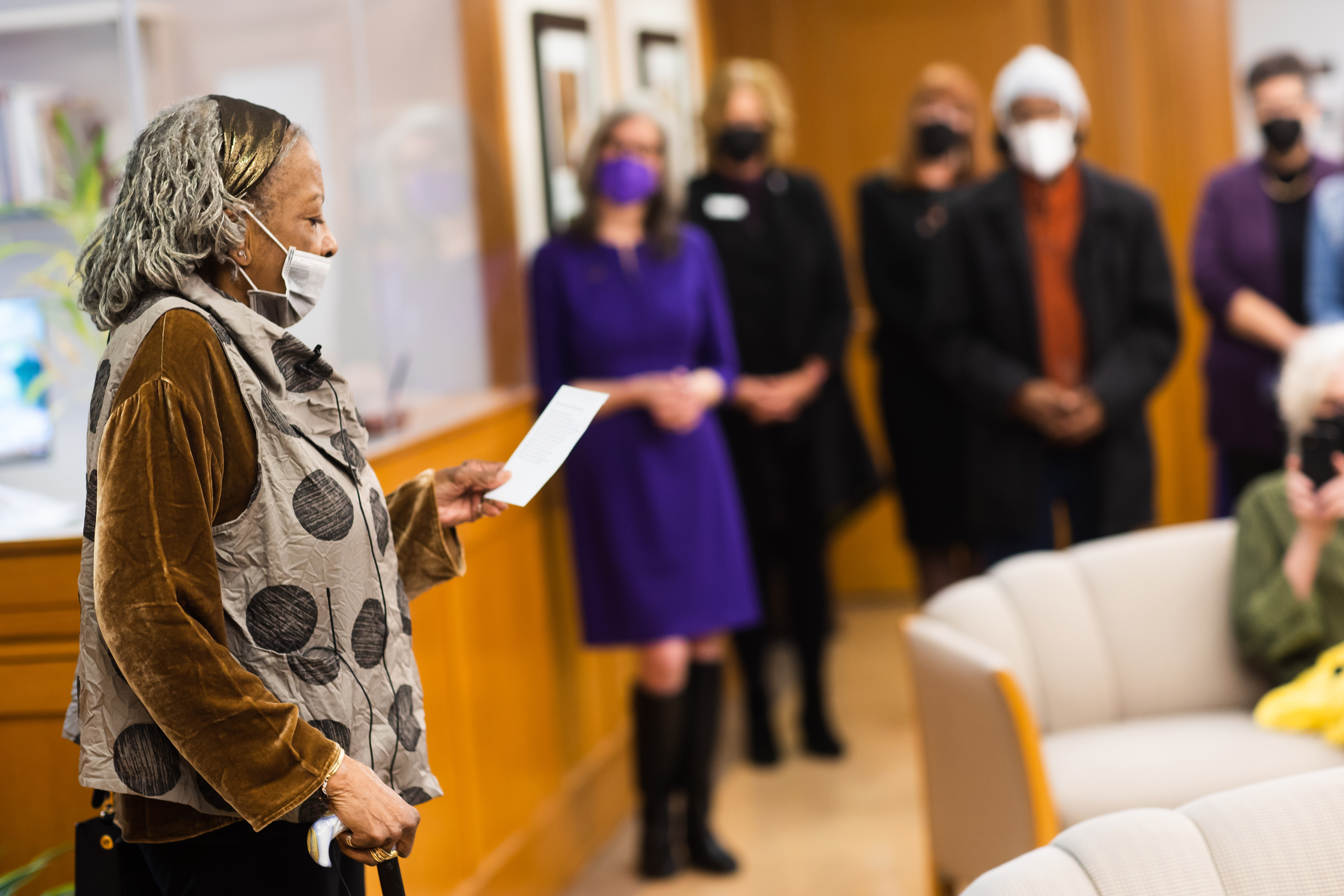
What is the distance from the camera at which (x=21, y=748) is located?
203 cm

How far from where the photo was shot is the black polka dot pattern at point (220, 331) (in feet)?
4.16

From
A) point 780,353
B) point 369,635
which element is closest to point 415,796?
point 369,635

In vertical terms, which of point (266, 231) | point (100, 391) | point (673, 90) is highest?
point (673, 90)

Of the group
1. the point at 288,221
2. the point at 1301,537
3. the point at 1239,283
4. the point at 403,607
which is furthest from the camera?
the point at 1239,283

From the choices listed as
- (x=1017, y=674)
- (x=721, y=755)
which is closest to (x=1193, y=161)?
(x=721, y=755)

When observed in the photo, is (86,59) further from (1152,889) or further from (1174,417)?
(1174,417)

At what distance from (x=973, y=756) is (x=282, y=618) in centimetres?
136

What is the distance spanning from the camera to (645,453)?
313cm

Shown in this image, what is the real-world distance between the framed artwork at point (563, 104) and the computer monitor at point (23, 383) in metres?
1.53

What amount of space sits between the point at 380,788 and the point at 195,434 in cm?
37

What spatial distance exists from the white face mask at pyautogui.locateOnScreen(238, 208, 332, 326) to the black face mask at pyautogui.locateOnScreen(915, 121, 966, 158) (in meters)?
2.95

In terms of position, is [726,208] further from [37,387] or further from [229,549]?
[229,549]

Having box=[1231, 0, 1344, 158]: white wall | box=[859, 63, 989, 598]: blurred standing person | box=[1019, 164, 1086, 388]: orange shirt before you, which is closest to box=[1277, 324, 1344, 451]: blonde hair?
box=[1019, 164, 1086, 388]: orange shirt

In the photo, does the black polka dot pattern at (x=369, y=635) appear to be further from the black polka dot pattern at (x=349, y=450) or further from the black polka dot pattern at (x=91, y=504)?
the black polka dot pattern at (x=91, y=504)
